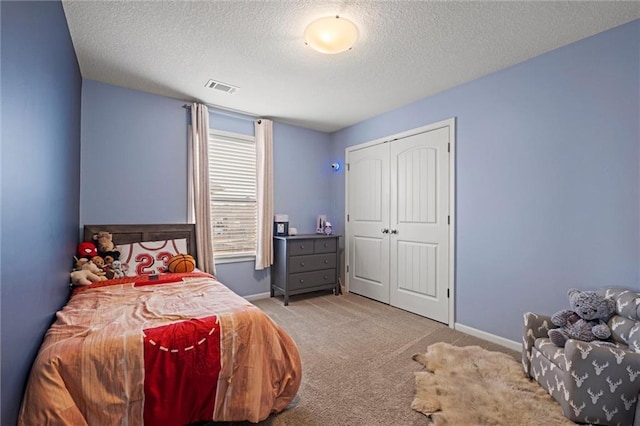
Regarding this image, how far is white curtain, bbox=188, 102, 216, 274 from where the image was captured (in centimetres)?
341

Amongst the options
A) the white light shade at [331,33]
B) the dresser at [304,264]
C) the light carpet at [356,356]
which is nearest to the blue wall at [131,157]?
the dresser at [304,264]

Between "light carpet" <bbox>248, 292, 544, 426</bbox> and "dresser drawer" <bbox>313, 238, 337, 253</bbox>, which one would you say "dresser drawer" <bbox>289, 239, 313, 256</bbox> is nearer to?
"dresser drawer" <bbox>313, 238, 337, 253</bbox>

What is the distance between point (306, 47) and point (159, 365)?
2.35 metres

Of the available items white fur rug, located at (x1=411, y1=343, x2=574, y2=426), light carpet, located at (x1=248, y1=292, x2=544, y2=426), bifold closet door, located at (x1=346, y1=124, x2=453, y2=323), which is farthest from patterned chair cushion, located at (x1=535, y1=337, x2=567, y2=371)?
bifold closet door, located at (x1=346, y1=124, x2=453, y2=323)

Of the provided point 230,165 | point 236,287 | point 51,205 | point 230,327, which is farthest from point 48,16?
point 236,287

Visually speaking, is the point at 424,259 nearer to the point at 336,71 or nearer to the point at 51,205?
the point at 336,71

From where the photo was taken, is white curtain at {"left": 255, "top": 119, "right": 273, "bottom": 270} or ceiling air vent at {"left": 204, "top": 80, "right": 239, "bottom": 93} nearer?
ceiling air vent at {"left": 204, "top": 80, "right": 239, "bottom": 93}

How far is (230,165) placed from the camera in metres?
3.81

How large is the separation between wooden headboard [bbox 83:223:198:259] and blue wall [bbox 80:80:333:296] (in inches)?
3.4

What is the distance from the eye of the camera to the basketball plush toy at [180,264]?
2.88 m

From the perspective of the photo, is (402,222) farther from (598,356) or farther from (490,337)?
(598,356)

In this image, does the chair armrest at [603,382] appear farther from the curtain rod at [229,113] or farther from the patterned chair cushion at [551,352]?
the curtain rod at [229,113]

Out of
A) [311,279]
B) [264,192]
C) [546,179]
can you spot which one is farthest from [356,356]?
[264,192]

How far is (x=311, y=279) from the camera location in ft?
13.0
